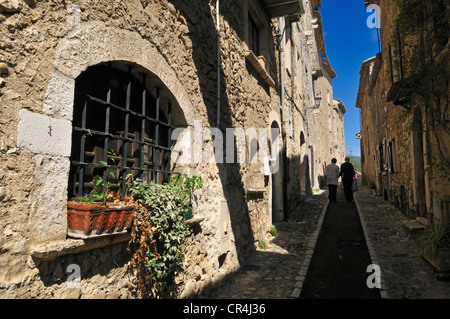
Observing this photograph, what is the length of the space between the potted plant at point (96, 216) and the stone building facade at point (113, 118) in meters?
0.06

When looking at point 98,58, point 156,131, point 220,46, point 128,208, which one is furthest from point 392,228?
point 98,58

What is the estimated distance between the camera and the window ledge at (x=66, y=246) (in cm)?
166

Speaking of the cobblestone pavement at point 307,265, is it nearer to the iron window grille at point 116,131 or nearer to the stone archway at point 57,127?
the iron window grille at point 116,131

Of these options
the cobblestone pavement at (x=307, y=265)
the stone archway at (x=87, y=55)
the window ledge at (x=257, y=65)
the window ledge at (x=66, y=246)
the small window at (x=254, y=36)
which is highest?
the small window at (x=254, y=36)

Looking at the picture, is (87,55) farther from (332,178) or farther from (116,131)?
(332,178)

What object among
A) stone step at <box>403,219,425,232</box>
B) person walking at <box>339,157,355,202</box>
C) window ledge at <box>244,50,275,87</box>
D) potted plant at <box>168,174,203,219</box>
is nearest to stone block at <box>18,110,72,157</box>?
potted plant at <box>168,174,203,219</box>

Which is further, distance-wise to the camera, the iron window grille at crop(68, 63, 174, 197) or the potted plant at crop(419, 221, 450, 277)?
the potted plant at crop(419, 221, 450, 277)

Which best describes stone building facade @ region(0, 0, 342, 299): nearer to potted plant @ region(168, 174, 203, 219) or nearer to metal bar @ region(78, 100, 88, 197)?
metal bar @ region(78, 100, 88, 197)

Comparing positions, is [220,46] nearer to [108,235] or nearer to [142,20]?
[142,20]

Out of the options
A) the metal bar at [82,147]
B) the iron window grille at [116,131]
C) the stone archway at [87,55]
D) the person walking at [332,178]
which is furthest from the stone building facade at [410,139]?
the metal bar at [82,147]

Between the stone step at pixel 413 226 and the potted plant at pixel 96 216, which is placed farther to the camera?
→ the stone step at pixel 413 226

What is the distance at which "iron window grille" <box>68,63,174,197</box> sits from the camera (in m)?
2.19

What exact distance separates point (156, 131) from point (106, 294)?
4.96 ft

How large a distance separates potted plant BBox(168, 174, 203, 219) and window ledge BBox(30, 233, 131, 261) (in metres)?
1.03
